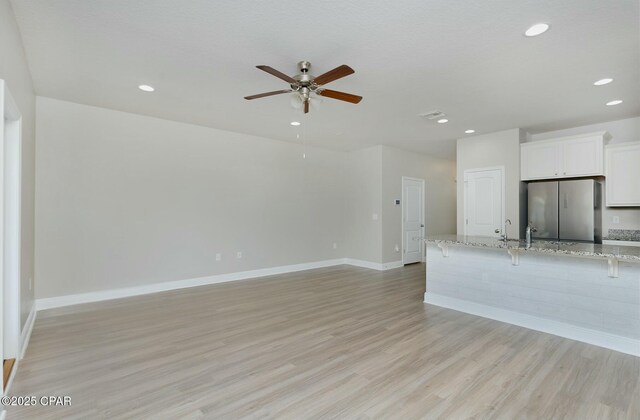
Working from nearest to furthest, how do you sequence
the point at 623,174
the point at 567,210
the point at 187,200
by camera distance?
the point at 623,174 → the point at 567,210 → the point at 187,200

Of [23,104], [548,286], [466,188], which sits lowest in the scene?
[548,286]

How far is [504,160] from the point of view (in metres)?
5.46

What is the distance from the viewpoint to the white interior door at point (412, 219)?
7.26 m

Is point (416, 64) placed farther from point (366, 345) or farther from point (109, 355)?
point (109, 355)

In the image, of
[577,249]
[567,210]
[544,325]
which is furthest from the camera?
[567,210]

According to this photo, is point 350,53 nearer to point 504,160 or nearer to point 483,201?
point 504,160

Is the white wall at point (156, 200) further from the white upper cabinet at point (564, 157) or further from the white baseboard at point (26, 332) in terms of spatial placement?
the white upper cabinet at point (564, 157)

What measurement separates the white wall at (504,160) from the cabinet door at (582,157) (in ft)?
2.08

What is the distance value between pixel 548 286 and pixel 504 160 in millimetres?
2772

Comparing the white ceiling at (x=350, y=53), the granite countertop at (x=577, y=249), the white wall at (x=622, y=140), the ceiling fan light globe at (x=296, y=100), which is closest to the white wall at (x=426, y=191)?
the white ceiling at (x=350, y=53)

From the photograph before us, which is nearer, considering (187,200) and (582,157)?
(582,157)

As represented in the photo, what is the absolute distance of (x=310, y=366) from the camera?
103 inches

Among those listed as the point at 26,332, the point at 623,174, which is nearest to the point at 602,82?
the point at 623,174

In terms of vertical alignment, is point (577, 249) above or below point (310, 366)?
above
